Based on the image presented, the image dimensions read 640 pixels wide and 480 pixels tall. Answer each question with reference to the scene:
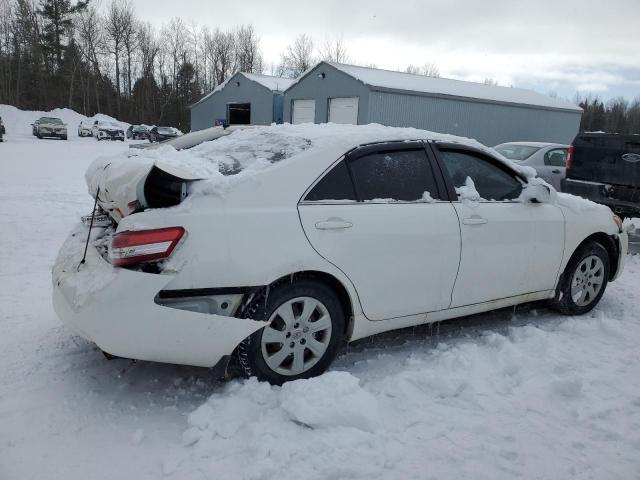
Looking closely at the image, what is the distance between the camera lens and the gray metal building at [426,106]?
21.5 meters

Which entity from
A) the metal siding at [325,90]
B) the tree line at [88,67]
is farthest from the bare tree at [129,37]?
the metal siding at [325,90]

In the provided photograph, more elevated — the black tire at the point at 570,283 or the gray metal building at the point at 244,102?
the gray metal building at the point at 244,102

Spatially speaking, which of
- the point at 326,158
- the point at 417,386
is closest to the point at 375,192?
the point at 326,158

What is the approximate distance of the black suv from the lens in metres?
7.42

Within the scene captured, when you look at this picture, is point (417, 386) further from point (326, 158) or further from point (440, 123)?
point (440, 123)

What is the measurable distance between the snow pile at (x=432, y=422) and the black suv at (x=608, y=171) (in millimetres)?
4843

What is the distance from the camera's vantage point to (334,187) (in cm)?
308

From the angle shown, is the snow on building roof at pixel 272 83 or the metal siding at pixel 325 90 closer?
the metal siding at pixel 325 90

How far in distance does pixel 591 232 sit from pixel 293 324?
2.95 metres

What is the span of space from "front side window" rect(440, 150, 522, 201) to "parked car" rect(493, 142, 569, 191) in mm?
6778

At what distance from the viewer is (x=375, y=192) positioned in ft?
10.6

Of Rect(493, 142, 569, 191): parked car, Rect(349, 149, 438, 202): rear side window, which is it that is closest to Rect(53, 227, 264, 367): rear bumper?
Rect(349, 149, 438, 202): rear side window

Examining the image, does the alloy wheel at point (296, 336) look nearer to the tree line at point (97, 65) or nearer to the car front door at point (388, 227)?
the car front door at point (388, 227)

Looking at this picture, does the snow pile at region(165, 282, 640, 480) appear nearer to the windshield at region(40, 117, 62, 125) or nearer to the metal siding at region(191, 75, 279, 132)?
the metal siding at region(191, 75, 279, 132)
